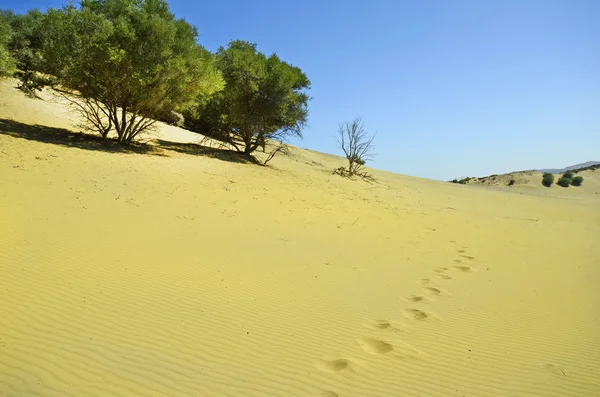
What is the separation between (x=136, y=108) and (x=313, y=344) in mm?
14767

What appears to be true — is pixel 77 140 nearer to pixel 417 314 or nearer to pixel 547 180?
pixel 417 314

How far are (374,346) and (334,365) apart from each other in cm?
61

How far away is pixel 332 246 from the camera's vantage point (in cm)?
753

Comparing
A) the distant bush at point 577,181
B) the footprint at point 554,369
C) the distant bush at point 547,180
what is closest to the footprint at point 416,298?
the footprint at point 554,369

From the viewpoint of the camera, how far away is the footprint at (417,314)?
4.40 metres

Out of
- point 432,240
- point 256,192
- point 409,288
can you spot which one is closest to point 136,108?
point 256,192

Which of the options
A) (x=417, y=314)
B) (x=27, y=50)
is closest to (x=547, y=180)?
(x=417, y=314)

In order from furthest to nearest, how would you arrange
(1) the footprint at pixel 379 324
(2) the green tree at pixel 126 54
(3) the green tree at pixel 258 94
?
1. (3) the green tree at pixel 258 94
2. (2) the green tree at pixel 126 54
3. (1) the footprint at pixel 379 324

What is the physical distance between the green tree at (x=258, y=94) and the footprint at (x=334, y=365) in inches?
606

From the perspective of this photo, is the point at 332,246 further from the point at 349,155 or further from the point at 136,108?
the point at 349,155

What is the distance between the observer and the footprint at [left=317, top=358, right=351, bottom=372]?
3.21m

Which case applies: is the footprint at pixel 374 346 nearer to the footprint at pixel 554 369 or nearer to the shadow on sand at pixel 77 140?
the footprint at pixel 554 369

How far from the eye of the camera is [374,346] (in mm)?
3666

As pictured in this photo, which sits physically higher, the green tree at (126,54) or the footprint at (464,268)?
the green tree at (126,54)
